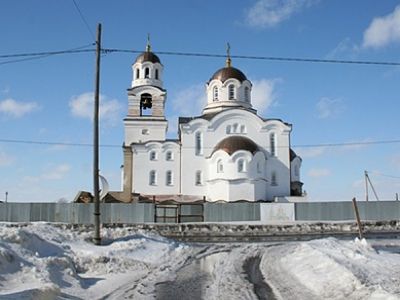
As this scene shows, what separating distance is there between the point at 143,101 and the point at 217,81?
347 inches

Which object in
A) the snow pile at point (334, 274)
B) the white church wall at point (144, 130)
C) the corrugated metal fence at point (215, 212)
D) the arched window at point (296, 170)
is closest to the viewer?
the snow pile at point (334, 274)

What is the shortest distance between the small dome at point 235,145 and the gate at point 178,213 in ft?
30.0

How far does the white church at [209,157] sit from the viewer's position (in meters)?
47.0

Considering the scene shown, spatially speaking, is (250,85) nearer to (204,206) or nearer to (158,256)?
(204,206)

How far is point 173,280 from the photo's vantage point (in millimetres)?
10680

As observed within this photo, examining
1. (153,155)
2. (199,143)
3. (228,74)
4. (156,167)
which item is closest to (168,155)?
(153,155)

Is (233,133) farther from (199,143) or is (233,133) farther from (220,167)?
(220,167)

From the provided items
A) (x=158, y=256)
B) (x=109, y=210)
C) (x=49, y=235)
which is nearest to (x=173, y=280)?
(x=158, y=256)

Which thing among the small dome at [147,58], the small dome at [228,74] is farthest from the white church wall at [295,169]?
the small dome at [147,58]

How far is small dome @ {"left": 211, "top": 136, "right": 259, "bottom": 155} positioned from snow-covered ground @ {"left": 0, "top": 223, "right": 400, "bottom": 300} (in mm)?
32190

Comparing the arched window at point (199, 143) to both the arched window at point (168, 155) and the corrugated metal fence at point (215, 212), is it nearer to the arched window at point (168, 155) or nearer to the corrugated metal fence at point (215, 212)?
the arched window at point (168, 155)

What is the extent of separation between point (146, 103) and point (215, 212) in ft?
66.6

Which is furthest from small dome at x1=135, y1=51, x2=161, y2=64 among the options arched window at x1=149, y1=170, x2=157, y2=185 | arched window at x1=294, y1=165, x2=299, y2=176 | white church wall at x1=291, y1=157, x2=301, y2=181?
arched window at x1=294, y1=165, x2=299, y2=176

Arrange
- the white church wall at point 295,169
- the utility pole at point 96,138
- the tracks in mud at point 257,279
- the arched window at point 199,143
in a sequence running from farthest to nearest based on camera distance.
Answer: the white church wall at point 295,169
the arched window at point 199,143
the utility pole at point 96,138
the tracks in mud at point 257,279
